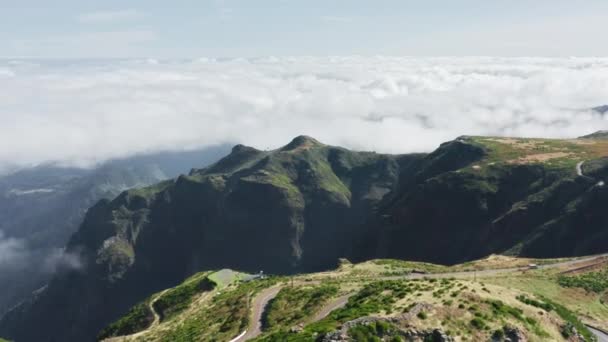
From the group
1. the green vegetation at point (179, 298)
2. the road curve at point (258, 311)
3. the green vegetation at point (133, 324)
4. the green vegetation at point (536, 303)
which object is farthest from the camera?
the green vegetation at point (133, 324)

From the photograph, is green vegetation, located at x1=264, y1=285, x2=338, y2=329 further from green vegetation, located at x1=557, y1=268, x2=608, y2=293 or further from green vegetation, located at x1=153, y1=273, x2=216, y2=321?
green vegetation, located at x1=557, y1=268, x2=608, y2=293

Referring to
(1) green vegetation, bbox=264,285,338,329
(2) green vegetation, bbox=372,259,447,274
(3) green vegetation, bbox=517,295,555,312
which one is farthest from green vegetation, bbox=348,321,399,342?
(2) green vegetation, bbox=372,259,447,274

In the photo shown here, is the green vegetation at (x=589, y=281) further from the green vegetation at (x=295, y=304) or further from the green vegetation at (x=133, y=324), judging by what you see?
the green vegetation at (x=133, y=324)

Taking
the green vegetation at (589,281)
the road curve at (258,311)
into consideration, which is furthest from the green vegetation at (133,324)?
the green vegetation at (589,281)

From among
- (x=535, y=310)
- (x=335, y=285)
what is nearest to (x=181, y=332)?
(x=335, y=285)

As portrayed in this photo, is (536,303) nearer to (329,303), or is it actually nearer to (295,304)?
(329,303)

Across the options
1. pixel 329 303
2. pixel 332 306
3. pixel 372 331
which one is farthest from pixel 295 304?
pixel 372 331
